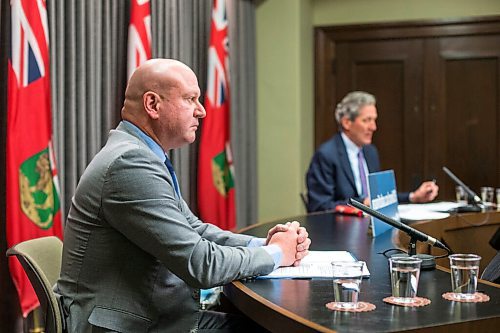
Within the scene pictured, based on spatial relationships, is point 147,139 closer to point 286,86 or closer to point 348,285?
point 348,285

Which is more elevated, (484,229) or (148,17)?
(148,17)

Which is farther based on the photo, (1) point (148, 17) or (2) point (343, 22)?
(2) point (343, 22)

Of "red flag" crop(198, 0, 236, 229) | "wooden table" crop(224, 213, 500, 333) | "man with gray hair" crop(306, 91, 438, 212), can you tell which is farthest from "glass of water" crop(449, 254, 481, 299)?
"red flag" crop(198, 0, 236, 229)

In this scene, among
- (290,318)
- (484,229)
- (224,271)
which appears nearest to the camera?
(290,318)

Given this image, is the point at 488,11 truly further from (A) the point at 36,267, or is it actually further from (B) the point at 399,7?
(A) the point at 36,267

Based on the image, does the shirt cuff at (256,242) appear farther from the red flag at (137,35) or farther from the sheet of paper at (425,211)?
the red flag at (137,35)

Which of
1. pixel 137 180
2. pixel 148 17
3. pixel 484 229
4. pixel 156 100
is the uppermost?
pixel 148 17

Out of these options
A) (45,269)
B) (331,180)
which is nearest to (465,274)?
(45,269)

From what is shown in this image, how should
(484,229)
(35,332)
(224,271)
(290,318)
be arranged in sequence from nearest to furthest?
(290,318) → (224,271) → (35,332) → (484,229)

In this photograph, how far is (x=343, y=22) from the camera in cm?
623

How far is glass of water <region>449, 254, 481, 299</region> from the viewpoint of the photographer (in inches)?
69.2

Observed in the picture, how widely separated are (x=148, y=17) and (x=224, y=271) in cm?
233

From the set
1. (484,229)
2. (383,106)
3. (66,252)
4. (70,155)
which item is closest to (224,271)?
(66,252)

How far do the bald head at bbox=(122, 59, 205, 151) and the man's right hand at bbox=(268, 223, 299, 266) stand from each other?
402mm
